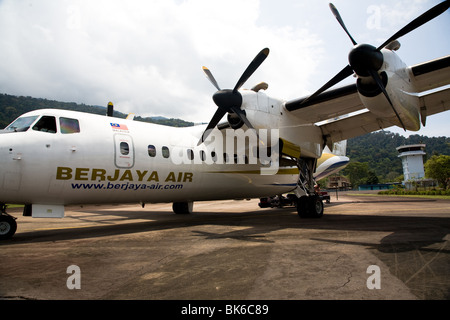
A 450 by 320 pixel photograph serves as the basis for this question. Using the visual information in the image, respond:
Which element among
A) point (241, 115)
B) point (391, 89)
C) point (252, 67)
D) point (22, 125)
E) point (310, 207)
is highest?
point (252, 67)

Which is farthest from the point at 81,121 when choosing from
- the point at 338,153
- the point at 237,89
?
the point at 338,153

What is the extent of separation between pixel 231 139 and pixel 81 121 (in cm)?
616

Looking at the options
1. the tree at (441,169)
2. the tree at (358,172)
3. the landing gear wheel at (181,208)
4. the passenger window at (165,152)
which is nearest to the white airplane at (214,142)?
the passenger window at (165,152)

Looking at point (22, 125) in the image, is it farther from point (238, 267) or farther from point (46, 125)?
point (238, 267)

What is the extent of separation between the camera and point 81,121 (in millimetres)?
8469

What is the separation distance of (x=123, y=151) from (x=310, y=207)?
7.78m

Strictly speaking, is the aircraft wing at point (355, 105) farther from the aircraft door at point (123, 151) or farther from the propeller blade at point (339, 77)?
the aircraft door at point (123, 151)

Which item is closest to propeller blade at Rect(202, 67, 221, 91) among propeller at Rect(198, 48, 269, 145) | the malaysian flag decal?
propeller at Rect(198, 48, 269, 145)

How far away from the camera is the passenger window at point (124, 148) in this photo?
349 inches

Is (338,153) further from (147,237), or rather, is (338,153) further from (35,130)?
(35,130)

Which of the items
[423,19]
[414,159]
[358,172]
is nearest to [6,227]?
[423,19]

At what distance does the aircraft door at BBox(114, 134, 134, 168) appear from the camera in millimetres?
8711

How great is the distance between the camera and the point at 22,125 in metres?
7.70

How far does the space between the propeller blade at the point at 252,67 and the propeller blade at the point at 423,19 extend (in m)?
3.63
